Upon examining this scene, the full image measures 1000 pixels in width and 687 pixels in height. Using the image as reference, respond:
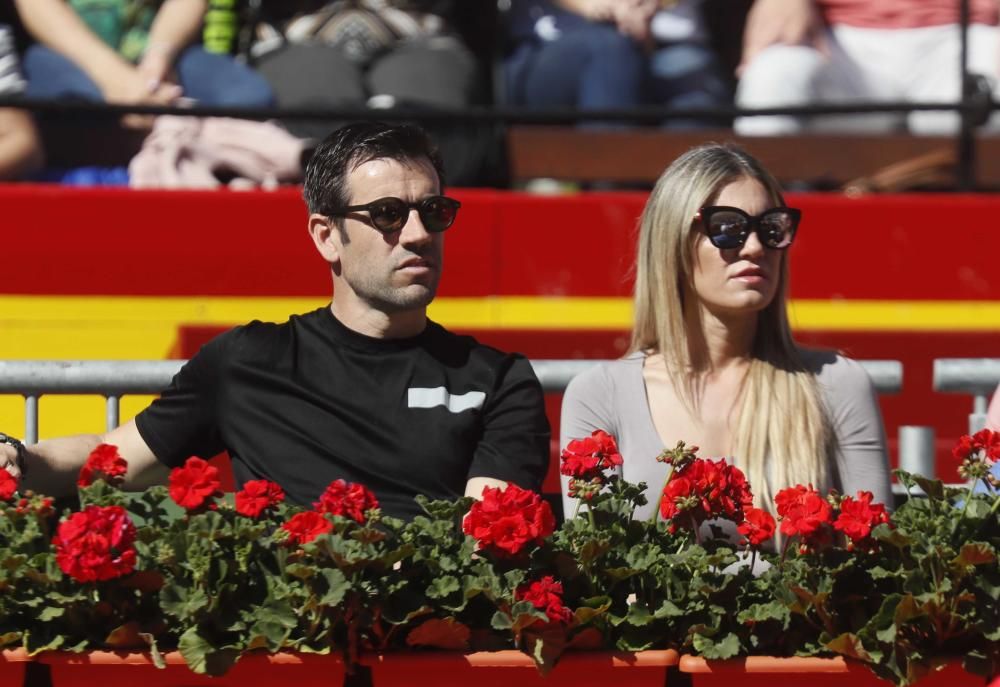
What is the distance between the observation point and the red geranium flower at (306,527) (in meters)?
1.91

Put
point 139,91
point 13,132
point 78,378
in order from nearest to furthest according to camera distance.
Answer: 1. point 78,378
2. point 13,132
3. point 139,91

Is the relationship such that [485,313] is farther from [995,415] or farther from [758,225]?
[995,415]

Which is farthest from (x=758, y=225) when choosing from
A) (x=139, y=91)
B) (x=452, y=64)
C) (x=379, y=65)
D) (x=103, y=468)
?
(x=139, y=91)

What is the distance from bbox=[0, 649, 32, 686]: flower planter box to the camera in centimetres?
192

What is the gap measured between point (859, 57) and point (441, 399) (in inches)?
92.8

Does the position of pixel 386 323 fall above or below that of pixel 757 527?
above

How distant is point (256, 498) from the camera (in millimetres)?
1979

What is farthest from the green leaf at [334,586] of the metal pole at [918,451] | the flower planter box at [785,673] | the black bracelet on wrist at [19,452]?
the metal pole at [918,451]

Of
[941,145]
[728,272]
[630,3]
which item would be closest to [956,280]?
[941,145]

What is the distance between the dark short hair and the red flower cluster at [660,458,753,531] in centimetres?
95

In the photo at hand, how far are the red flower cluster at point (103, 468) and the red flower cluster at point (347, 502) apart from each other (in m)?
0.31

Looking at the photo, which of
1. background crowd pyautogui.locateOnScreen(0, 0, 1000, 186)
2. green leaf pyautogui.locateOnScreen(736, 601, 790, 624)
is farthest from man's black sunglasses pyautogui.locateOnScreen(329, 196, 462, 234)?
background crowd pyautogui.locateOnScreen(0, 0, 1000, 186)

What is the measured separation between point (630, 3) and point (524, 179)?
1.91 feet

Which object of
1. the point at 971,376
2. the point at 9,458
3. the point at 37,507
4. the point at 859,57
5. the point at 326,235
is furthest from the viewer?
the point at 859,57
